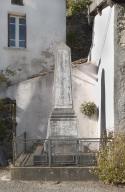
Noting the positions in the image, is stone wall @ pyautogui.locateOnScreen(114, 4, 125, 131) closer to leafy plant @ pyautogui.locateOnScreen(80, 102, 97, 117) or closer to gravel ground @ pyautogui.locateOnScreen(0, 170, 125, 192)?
gravel ground @ pyautogui.locateOnScreen(0, 170, 125, 192)

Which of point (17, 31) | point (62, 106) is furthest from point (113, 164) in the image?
point (17, 31)

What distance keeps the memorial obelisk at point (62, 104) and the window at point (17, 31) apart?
6.11 m

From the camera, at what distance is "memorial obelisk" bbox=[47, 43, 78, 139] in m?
13.6

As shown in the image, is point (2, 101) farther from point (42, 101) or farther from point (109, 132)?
point (109, 132)

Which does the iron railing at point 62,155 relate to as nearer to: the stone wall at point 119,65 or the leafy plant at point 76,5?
the stone wall at point 119,65

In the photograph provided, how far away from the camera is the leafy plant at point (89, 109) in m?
16.2

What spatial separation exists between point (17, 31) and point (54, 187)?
33.4 ft

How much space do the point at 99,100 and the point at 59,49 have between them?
254 centimetres

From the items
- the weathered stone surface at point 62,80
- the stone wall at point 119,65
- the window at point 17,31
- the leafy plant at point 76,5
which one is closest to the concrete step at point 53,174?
the stone wall at point 119,65

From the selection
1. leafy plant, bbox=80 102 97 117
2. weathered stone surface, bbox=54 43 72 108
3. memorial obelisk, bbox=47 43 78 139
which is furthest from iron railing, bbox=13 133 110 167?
leafy plant, bbox=80 102 97 117

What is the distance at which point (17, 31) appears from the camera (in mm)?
20062

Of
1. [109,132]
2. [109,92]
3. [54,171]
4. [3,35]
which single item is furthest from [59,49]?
[3,35]

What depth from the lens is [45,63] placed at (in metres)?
20.4

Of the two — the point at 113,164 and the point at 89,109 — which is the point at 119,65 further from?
the point at 89,109
